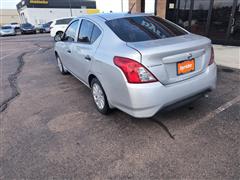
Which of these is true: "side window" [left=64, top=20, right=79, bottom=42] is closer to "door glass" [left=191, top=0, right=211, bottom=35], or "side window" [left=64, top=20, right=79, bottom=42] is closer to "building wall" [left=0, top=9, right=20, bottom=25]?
"door glass" [left=191, top=0, right=211, bottom=35]

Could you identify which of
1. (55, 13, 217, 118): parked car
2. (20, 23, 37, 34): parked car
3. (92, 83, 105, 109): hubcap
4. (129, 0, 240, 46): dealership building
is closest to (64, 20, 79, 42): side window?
(55, 13, 217, 118): parked car

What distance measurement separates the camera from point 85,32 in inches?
137

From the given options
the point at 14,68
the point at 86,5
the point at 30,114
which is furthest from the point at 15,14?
the point at 30,114

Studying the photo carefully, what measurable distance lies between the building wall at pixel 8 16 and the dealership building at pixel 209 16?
218 ft

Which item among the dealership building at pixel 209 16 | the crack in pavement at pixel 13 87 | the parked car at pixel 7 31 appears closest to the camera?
the crack in pavement at pixel 13 87

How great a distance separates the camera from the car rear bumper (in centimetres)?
225

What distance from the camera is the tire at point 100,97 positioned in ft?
9.97

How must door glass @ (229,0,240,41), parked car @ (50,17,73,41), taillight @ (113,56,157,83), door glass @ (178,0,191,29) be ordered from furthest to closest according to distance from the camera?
1. parked car @ (50,17,73,41)
2. door glass @ (178,0,191,29)
3. door glass @ (229,0,240,41)
4. taillight @ (113,56,157,83)

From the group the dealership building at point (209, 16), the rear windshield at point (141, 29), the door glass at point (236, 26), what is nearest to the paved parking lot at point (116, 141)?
the rear windshield at point (141, 29)

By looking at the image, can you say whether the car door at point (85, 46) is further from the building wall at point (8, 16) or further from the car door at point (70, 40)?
the building wall at point (8, 16)

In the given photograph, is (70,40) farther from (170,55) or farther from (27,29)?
(27,29)

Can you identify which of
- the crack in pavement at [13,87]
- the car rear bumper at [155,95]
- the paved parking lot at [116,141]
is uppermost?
the car rear bumper at [155,95]

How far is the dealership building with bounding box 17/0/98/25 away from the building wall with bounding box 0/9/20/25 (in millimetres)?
16823

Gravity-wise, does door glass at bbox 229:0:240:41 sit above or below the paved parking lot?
above
